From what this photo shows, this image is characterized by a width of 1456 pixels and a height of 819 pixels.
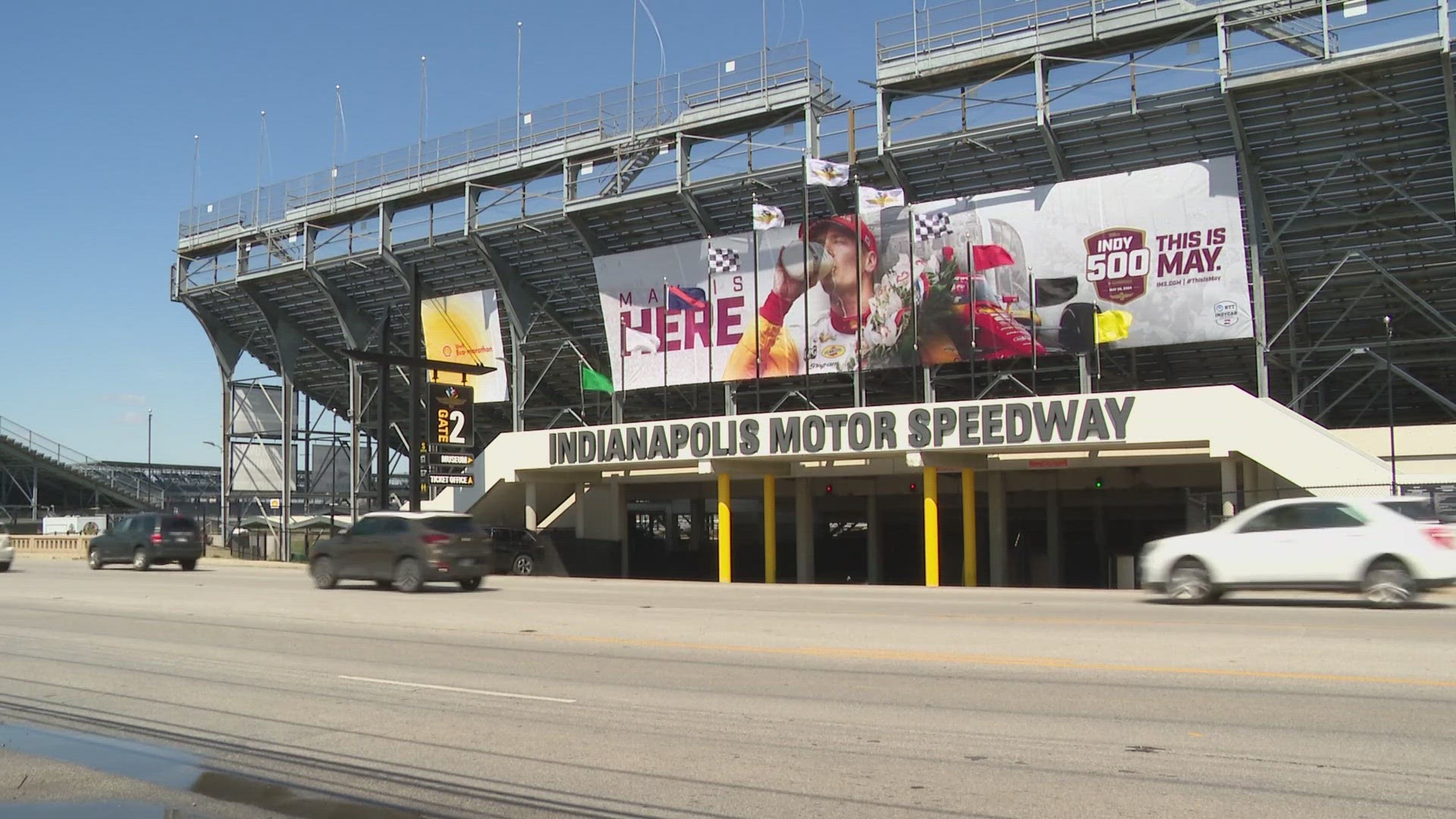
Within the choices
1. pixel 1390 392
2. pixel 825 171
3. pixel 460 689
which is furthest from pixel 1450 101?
pixel 460 689

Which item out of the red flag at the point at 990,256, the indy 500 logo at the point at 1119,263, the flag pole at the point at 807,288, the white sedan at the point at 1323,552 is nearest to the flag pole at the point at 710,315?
the flag pole at the point at 807,288

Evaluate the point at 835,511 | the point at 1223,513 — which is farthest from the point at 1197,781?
the point at 835,511

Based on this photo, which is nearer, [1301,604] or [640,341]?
[1301,604]

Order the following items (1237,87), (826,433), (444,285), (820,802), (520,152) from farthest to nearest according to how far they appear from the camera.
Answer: (444,285) → (520,152) → (826,433) → (1237,87) → (820,802)

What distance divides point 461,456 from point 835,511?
14737mm

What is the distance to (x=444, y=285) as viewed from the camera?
5066 centimetres

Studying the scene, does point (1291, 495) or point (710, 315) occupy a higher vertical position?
point (710, 315)

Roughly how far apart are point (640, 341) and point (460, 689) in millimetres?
33378

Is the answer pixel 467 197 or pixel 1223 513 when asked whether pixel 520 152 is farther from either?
pixel 1223 513

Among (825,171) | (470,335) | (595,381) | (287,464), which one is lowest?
(287,464)

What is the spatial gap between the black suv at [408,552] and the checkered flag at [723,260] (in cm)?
1833

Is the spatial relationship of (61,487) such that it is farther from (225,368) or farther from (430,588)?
(430,588)

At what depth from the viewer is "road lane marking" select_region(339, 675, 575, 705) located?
10.8m

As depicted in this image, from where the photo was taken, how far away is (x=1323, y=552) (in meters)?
17.9
